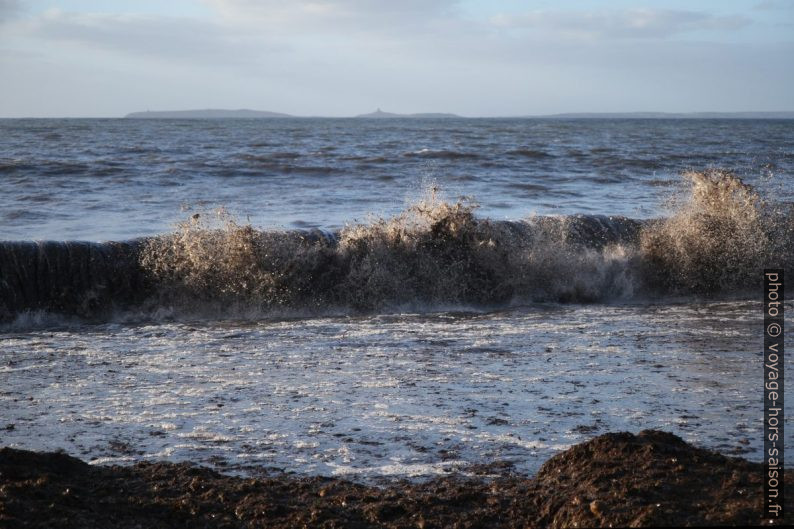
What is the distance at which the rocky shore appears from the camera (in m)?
3.16

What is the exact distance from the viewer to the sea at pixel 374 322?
4.55m

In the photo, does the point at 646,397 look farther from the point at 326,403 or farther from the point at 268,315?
the point at 268,315

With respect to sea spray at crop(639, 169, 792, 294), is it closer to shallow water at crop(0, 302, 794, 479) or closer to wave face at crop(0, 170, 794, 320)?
wave face at crop(0, 170, 794, 320)

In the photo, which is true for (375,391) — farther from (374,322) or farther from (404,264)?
(404,264)

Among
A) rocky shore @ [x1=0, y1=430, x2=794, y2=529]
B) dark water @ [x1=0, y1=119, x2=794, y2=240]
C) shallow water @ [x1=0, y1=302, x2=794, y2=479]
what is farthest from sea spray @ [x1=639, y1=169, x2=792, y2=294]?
rocky shore @ [x1=0, y1=430, x2=794, y2=529]

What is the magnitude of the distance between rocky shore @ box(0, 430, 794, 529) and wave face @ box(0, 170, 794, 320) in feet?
16.5

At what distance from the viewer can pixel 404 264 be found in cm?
974

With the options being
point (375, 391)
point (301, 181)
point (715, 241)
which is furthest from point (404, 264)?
point (301, 181)

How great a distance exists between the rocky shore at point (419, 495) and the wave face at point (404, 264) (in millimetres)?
5038

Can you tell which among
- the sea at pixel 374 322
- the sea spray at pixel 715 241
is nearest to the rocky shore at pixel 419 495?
the sea at pixel 374 322

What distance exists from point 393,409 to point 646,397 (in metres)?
1.55

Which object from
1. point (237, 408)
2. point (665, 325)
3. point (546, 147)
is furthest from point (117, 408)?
point (546, 147)

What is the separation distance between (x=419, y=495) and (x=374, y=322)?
4413 millimetres

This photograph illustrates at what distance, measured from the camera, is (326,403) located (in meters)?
5.10
